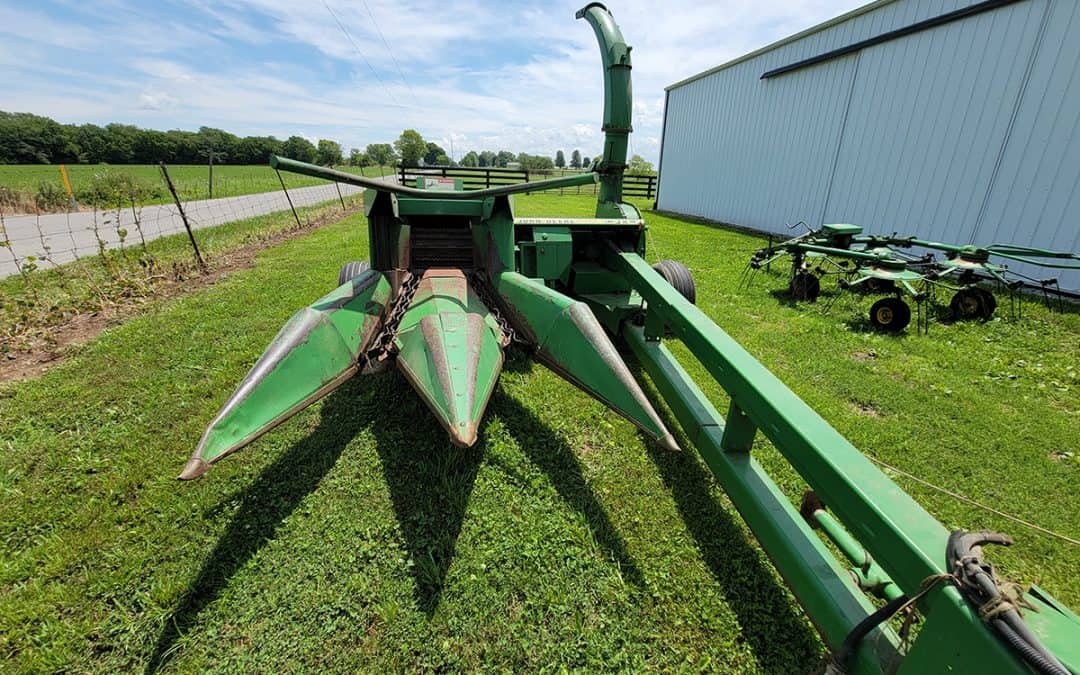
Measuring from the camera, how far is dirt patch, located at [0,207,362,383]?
3947 millimetres

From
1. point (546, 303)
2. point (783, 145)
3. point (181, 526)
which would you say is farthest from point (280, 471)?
point (783, 145)

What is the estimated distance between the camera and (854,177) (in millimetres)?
10391

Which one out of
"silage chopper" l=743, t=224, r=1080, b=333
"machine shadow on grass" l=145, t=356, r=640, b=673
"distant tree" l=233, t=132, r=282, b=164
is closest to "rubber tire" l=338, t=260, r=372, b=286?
"machine shadow on grass" l=145, t=356, r=640, b=673

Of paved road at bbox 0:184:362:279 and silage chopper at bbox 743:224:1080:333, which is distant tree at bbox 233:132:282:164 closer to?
paved road at bbox 0:184:362:279

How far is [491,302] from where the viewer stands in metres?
3.05

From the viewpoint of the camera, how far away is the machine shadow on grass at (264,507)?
1839 mm

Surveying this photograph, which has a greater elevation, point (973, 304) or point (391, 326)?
point (391, 326)

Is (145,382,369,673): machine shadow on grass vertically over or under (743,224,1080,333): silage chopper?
under

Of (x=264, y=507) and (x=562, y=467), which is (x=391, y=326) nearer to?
(x=264, y=507)

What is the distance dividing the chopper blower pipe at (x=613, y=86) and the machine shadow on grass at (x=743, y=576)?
299 centimetres

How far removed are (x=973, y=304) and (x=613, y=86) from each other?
5.19 metres

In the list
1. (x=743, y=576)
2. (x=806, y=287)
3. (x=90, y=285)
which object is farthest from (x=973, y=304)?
(x=90, y=285)

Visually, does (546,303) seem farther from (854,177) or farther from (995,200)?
(854,177)

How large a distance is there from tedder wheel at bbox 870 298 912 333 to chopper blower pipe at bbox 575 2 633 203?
346 cm
